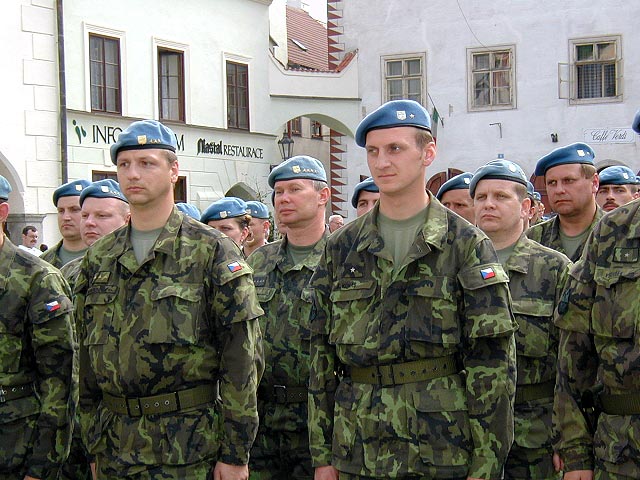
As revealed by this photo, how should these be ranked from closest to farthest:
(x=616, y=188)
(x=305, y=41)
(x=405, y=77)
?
(x=616, y=188)
(x=405, y=77)
(x=305, y=41)

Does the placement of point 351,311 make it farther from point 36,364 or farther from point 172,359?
point 36,364

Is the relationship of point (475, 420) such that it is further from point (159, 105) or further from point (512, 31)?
point (512, 31)

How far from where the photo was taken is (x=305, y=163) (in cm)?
628

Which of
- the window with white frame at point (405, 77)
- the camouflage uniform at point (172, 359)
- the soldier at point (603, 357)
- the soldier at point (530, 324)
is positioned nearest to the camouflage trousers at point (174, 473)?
the camouflage uniform at point (172, 359)

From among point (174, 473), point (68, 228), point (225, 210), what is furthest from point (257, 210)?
point (174, 473)

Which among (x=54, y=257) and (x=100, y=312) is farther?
(x=54, y=257)

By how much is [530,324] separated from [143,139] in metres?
2.18

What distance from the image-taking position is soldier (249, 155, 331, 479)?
573 centimetres

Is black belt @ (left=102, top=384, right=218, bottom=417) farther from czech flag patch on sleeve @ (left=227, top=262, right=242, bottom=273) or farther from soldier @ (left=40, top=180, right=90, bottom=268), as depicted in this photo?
soldier @ (left=40, top=180, right=90, bottom=268)

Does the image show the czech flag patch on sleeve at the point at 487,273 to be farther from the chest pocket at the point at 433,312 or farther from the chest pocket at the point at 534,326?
the chest pocket at the point at 534,326

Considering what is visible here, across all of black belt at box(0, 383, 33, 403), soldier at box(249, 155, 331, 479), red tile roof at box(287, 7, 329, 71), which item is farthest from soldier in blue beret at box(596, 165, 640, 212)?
red tile roof at box(287, 7, 329, 71)

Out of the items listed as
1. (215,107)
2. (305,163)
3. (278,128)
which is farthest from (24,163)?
(305,163)

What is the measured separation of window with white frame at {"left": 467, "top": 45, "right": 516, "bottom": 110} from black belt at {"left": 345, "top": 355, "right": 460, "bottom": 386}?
2223cm

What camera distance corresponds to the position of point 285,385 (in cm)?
579
